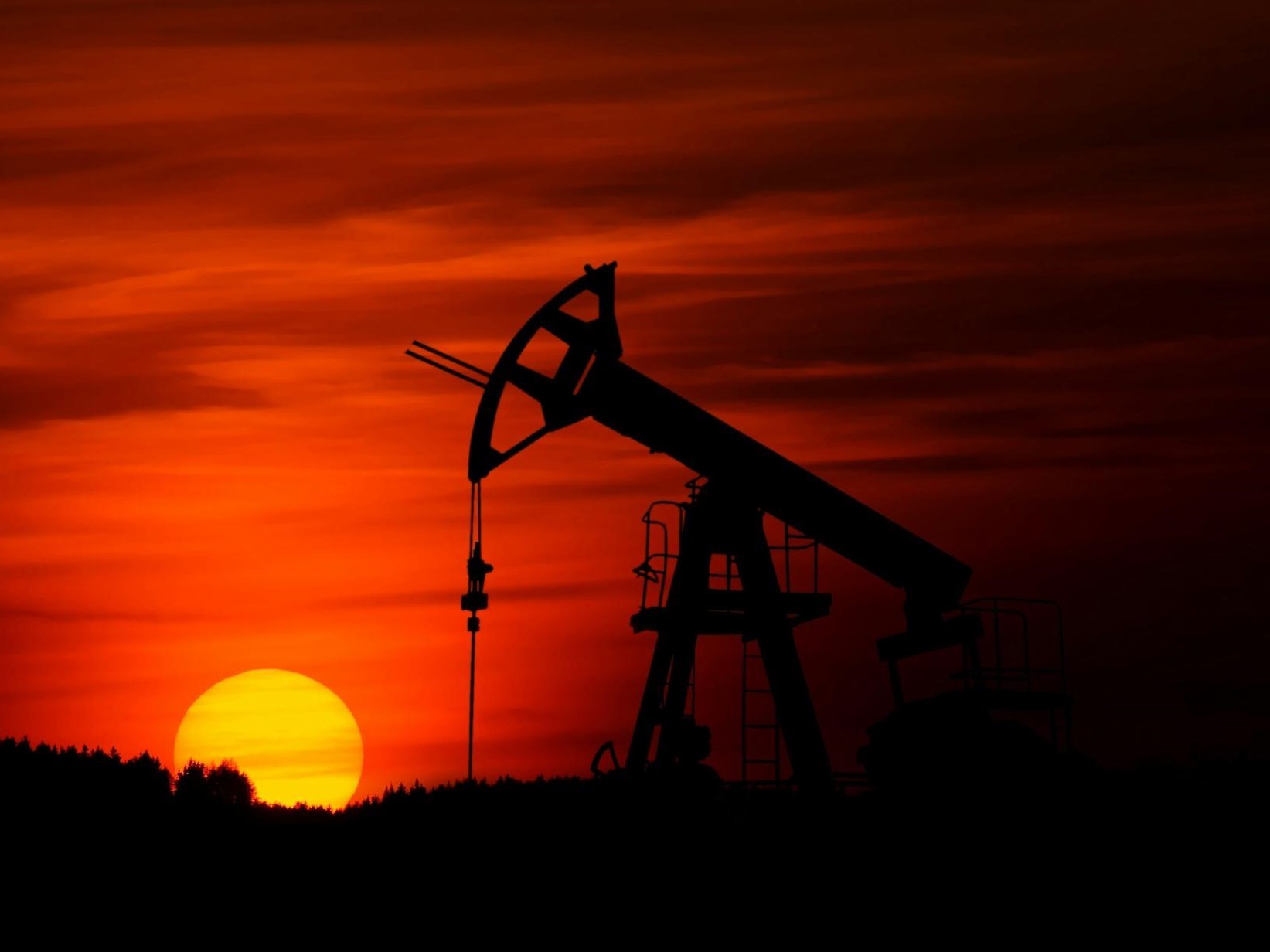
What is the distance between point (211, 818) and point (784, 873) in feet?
18.7

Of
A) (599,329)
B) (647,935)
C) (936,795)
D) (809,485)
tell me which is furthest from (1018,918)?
(599,329)

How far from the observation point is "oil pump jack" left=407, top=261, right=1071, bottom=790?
17812 mm

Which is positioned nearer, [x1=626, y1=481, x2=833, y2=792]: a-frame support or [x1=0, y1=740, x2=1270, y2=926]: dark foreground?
[x1=0, y1=740, x2=1270, y2=926]: dark foreground

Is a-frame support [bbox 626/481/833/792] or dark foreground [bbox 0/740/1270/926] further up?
a-frame support [bbox 626/481/833/792]

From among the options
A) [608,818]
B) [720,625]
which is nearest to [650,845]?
[608,818]

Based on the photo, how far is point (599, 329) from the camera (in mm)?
17625

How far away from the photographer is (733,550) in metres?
19.0

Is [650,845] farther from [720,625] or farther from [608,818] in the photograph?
[720,625]

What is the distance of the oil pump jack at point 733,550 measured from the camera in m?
17.8

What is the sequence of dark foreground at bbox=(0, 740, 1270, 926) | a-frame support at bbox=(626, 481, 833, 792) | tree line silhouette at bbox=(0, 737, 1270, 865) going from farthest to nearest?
a-frame support at bbox=(626, 481, 833, 792) → tree line silhouette at bbox=(0, 737, 1270, 865) → dark foreground at bbox=(0, 740, 1270, 926)

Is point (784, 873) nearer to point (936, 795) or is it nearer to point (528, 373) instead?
point (936, 795)

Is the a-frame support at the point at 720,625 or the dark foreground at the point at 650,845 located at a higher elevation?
the a-frame support at the point at 720,625

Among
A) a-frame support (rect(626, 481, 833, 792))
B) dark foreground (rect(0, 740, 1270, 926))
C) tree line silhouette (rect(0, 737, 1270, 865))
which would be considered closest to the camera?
dark foreground (rect(0, 740, 1270, 926))

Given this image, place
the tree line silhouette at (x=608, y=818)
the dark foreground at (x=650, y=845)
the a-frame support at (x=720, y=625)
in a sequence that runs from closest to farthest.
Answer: the dark foreground at (x=650, y=845)
the tree line silhouette at (x=608, y=818)
the a-frame support at (x=720, y=625)
